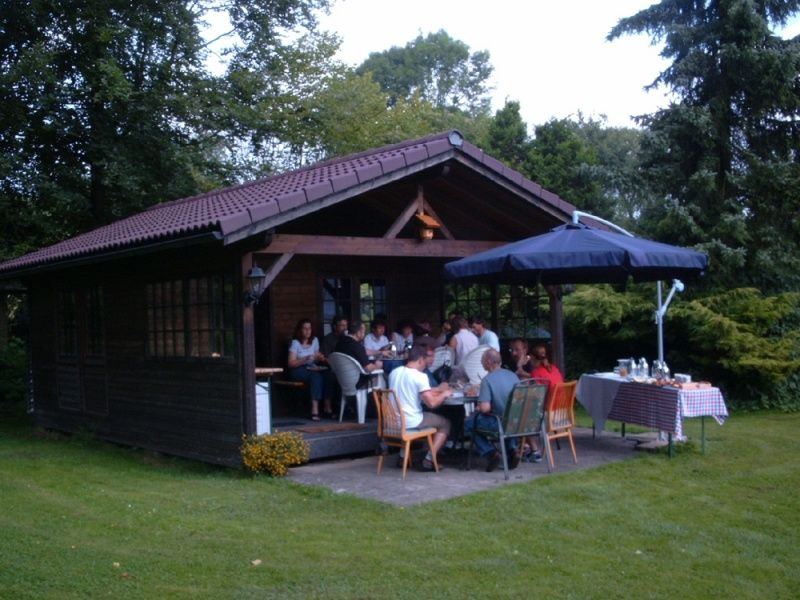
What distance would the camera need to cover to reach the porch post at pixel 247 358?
30.2ft

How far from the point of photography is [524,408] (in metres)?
8.67

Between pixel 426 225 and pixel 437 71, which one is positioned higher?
pixel 437 71

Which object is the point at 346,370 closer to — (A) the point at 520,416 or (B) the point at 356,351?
(B) the point at 356,351

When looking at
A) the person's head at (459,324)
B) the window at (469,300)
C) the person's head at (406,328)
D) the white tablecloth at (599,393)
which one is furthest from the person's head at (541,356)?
the window at (469,300)

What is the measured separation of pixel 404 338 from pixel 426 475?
4.12 meters

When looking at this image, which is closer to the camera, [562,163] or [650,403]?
[650,403]

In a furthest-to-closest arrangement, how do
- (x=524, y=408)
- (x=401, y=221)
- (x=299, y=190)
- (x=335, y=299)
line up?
(x=335, y=299) → (x=401, y=221) → (x=299, y=190) → (x=524, y=408)

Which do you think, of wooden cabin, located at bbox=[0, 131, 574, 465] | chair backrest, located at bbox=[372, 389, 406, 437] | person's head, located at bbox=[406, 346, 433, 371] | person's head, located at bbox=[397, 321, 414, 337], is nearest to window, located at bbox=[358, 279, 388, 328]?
wooden cabin, located at bbox=[0, 131, 574, 465]

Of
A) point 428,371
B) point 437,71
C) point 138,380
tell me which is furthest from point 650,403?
point 437,71

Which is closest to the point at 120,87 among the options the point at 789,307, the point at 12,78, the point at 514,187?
the point at 12,78

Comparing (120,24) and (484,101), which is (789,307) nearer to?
(120,24)

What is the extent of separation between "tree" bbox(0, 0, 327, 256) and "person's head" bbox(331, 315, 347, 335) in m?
7.42

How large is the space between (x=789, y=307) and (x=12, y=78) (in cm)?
1462

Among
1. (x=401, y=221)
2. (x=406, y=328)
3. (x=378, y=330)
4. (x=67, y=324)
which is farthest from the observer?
(x=67, y=324)
